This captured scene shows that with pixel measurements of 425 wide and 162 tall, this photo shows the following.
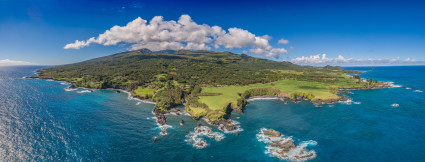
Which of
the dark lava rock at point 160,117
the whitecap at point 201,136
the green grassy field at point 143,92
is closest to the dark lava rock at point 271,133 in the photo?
the whitecap at point 201,136

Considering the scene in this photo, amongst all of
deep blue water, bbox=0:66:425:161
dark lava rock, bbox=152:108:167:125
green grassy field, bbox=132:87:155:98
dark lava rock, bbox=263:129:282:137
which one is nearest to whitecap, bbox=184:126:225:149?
deep blue water, bbox=0:66:425:161

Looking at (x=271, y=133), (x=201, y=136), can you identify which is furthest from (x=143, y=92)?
(x=271, y=133)

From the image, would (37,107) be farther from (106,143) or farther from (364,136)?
(364,136)

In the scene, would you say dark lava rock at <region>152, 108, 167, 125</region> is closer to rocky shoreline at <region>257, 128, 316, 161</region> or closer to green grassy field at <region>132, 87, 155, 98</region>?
green grassy field at <region>132, 87, 155, 98</region>

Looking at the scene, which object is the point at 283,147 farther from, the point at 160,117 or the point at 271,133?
the point at 160,117

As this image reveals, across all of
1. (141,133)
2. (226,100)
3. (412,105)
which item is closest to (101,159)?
(141,133)

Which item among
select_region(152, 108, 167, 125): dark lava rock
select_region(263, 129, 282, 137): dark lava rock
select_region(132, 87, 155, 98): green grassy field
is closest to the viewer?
select_region(263, 129, 282, 137): dark lava rock

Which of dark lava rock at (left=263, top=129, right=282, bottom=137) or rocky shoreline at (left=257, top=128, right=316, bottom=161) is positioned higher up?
dark lava rock at (left=263, top=129, right=282, bottom=137)

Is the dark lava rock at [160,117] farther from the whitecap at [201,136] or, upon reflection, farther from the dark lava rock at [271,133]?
the dark lava rock at [271,133]
